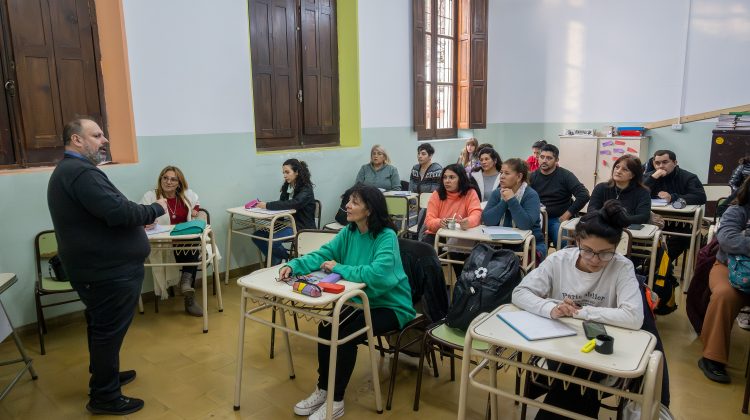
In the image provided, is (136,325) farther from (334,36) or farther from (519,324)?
(334,36)

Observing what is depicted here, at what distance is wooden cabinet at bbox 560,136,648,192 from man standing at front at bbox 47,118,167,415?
6.29m

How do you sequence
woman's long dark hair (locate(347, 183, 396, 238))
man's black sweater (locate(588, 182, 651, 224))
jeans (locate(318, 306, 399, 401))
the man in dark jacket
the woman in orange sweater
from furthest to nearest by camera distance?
the man in dark jacket < the woman in orange sweater < man's black sweater (locate(588, 182, 651, 224)) < woman's long dark hair (locate(347, 183, 396, 238)) < jeans (locate(318, 306, 399, 401))

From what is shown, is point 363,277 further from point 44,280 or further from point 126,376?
point 44,280

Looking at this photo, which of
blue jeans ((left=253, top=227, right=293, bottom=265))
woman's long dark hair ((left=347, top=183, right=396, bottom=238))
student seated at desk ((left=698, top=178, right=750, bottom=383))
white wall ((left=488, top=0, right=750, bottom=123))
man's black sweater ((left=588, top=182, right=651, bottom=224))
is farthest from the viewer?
white wall ((left=488, top=0, right=750, bottom=123))

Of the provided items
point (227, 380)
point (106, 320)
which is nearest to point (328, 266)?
point (227, 380)

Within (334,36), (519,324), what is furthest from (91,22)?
(519,324)

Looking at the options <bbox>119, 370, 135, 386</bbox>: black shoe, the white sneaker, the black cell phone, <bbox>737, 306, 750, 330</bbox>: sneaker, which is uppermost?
the black cell phone

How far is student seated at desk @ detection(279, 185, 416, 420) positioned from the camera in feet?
8.08

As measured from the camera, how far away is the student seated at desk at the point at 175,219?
159 inches

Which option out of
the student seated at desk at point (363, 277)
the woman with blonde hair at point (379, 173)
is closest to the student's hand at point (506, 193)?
the student seated at desk at point (363, 277)

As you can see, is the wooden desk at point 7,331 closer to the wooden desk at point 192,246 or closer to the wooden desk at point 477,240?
the wooden desk at point 192,246

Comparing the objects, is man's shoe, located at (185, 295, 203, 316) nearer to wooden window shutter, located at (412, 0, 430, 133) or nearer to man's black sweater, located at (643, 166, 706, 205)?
wooden window shutter, located at (412, 0, 430, 133)

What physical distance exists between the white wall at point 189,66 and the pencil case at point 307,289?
258 centimetres

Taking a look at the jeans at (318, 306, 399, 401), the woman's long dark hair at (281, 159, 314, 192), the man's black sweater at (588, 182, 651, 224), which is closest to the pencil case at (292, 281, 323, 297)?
the jeans at (318, 306, 399, 401)
